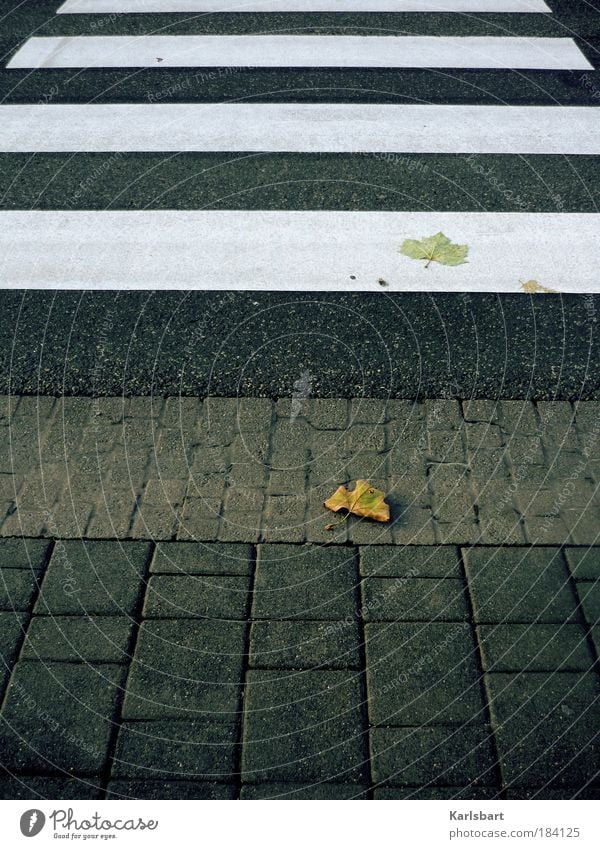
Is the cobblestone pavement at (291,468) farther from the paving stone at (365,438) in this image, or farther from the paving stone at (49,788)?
the paving stone at (49,788)

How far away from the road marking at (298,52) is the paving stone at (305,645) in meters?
4.48

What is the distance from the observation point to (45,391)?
3785 mm

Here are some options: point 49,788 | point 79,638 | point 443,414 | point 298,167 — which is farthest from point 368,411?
point 298,167

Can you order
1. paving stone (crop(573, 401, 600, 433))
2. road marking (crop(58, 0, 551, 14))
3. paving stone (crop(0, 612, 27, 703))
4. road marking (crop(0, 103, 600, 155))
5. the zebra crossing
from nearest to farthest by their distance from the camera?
paving stone (crop(0, 612, 27, 703)) < paving stone (crop(573, 401, 600, 433)) < the zebra crossing < road marking (crop(0, 103, 600, 155)) < road marking (crop(58, 0, 551, 14))

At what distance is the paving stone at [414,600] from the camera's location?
113 inches

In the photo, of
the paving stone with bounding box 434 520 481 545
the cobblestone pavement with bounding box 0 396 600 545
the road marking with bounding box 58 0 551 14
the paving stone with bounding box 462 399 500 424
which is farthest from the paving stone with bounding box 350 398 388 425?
the road marking with bounding box 58 0 551 14

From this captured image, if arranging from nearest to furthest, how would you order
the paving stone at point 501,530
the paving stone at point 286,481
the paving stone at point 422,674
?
the paving stone at point 422,674
the paving stone at point 501,530
the paving stone at point 286,481

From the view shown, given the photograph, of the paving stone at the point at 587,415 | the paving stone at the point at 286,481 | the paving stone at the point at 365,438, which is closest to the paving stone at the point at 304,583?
the paving stone at the point at 286,481

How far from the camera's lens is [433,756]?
2.53 meters

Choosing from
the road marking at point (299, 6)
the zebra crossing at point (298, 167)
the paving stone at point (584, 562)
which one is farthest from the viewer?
Answer: the road marking at point (299, 6)

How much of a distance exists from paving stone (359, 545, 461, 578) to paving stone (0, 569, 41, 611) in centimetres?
113

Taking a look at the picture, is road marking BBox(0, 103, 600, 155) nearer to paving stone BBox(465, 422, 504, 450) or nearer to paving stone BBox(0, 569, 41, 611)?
paving stone BBox(465, 422, 504, 450)

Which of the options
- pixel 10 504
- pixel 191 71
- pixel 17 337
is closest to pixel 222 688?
pixel 10 504

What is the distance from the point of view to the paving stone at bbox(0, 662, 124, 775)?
2.52m
